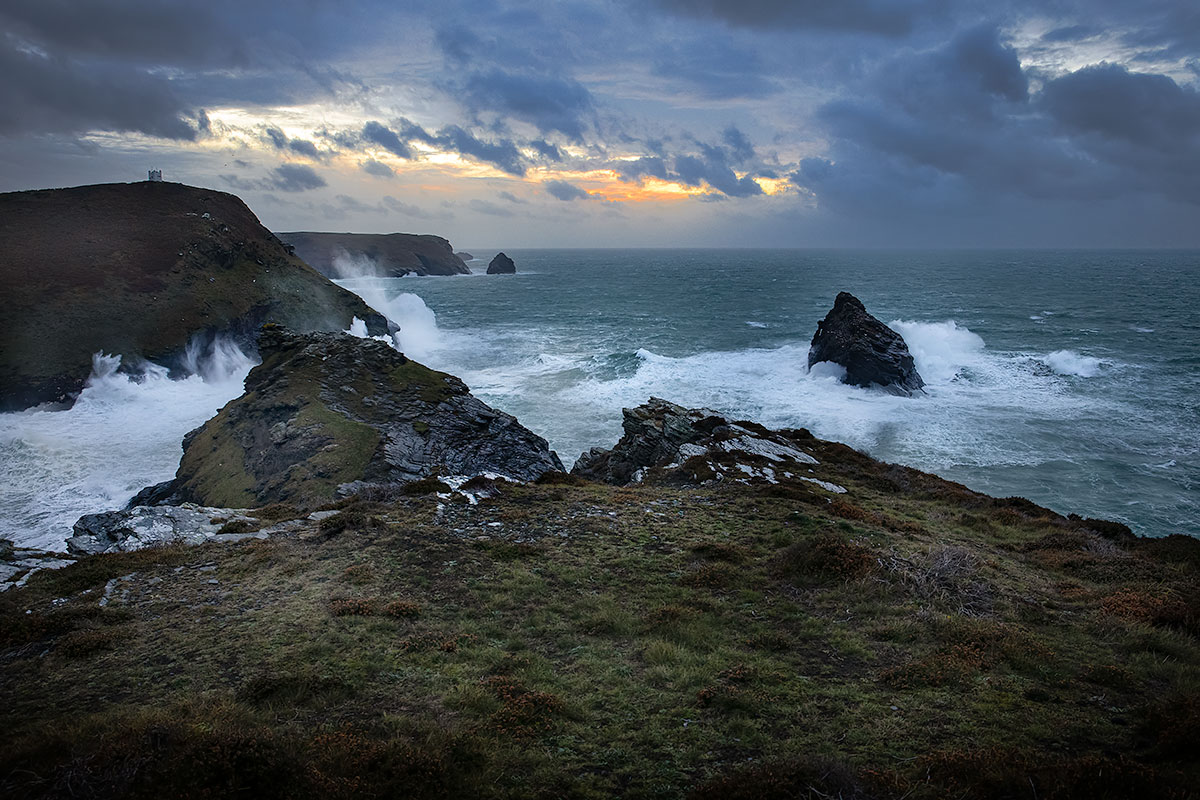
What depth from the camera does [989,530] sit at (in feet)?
62.8

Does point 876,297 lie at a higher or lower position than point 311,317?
higher

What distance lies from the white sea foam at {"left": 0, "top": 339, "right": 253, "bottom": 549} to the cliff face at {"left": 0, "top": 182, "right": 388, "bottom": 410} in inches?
109

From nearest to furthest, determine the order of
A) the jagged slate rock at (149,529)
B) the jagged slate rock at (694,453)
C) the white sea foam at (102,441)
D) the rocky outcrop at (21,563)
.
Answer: the rocky outcrop at (21,563)
the jagged slate rock at (149,529)
the jagged slate rock at (694,453)
the white sea foam at (102,441)

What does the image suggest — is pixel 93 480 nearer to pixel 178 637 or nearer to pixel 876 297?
pixel 178 637

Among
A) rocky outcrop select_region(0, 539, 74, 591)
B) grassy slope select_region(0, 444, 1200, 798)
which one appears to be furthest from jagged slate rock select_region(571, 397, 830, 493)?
rocky outcrop select_region(0, 539, 74, 591)

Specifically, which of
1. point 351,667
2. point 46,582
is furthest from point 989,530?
point 46,582

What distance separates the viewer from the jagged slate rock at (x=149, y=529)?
54.0 feet

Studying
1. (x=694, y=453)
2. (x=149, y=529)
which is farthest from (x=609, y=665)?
(x=694, y=453)

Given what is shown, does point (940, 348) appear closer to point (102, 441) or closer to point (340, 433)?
point (340, 433)

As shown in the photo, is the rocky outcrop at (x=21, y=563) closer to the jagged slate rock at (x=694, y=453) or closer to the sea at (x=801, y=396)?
the sea at (x=801, y=396)

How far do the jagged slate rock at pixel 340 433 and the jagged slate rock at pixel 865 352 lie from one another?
115 feet

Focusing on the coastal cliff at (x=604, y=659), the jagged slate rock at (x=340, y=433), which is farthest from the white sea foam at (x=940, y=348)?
the coastal cliff at (x=604, y=659)

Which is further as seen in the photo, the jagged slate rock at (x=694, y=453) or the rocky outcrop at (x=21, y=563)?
the jagged slate rock at (x=694, y=453)

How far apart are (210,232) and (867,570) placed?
86.7m
